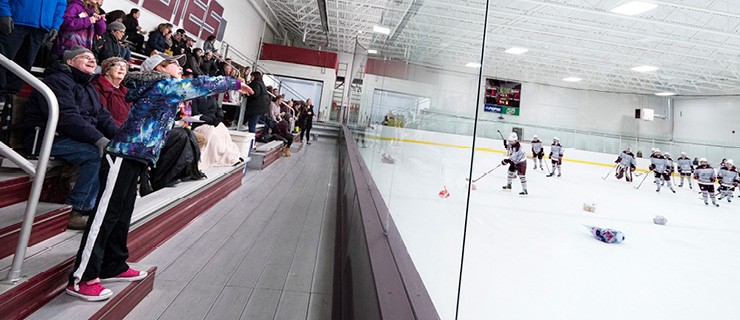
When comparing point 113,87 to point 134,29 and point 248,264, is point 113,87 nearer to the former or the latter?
point 248,264

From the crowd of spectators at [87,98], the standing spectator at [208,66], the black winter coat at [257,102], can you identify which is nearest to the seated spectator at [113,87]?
the crowd of spectators at [87,98]

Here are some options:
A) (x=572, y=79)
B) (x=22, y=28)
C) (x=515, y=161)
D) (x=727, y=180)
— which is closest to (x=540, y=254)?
(x=515, y=161)

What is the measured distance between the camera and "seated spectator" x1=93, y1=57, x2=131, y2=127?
2.00 meters

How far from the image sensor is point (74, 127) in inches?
67.2

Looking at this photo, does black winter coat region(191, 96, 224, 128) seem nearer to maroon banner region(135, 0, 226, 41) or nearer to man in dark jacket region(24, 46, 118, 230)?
man in dark jacket region(24, 46, 118, 230)

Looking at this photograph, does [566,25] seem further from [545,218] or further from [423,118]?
[423,118]

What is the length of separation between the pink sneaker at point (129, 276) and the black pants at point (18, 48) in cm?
155

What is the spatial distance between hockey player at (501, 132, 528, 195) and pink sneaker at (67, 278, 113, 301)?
18.7 feet

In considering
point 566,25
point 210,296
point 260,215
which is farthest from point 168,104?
point 566,25

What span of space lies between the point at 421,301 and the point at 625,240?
12.1 feet

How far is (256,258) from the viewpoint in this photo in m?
2.00

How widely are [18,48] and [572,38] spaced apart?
13.0 meters

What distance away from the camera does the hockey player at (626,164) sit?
9.45 meters

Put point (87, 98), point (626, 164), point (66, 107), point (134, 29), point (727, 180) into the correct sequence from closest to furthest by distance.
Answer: point (66, 107), point (87, 98), point (134, 29), point (727, 180), point (626, 164)
